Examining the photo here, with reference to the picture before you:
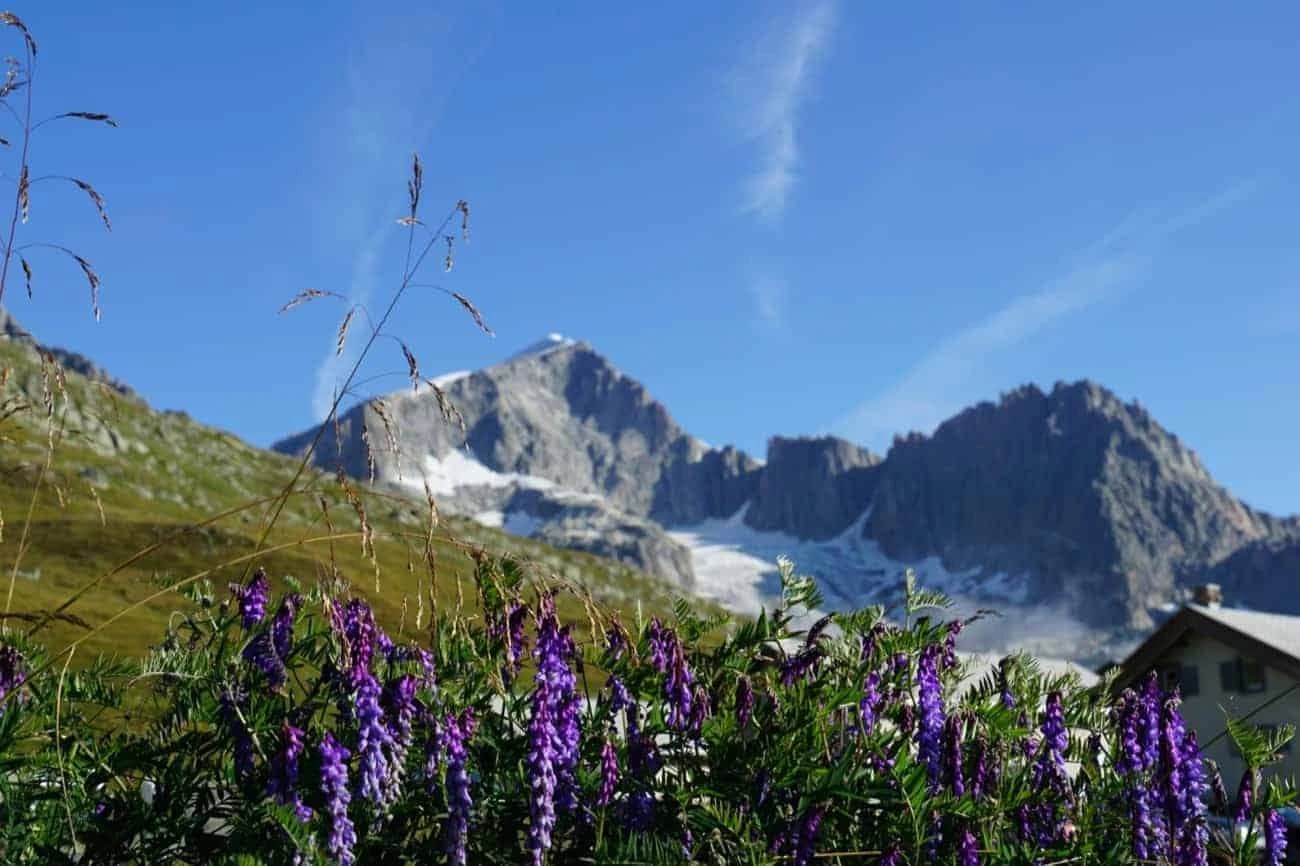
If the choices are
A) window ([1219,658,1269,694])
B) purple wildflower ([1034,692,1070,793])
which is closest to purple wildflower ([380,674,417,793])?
purple wildflower ([1034,692,1070,793])

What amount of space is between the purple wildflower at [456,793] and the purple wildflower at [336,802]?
0.97 ft

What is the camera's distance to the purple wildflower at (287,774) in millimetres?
3449

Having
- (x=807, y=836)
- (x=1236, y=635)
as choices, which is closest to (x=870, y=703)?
Result: (x=807, y=836)

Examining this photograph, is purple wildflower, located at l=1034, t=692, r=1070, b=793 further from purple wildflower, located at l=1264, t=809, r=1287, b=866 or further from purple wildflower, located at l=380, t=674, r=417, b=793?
purple wildflower, located at l=380, t=674, r=417, b=793

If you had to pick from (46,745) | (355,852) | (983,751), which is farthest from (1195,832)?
(46,745)

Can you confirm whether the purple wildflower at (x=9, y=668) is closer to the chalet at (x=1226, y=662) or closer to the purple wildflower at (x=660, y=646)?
the purple wildflower at (x=660, y=646)

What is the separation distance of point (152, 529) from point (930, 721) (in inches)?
4503

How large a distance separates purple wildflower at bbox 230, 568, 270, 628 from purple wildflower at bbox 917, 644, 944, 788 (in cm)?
261

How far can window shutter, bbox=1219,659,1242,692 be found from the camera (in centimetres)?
4897

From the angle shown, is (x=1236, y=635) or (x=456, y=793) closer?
(x=456, y=793)

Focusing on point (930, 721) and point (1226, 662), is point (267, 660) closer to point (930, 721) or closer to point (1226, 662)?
point (930, 721)

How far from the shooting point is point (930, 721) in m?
4.57

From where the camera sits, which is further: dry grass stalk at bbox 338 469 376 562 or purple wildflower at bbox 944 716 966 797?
purple wildflower at bbox 944 716 966 797

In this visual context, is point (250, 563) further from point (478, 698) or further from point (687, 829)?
point (687, 829)
